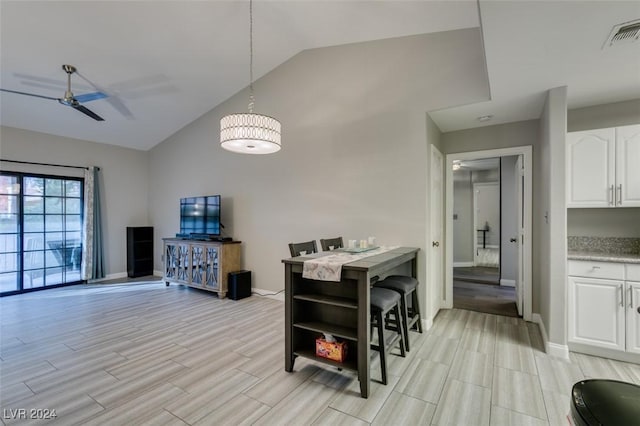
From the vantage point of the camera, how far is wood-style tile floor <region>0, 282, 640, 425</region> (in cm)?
189

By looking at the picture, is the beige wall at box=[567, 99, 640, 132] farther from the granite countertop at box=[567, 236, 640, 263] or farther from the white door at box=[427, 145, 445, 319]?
the white door at box=[427, 145, 445, 319]

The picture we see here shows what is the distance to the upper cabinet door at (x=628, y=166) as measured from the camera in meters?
2.58

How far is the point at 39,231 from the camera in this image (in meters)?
5.04

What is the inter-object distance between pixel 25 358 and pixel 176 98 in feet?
12.9

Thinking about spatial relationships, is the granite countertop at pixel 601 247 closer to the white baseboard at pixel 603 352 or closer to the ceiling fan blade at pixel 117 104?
the white baseboard at pixel 603 352

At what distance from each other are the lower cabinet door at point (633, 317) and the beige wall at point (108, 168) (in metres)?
7.81

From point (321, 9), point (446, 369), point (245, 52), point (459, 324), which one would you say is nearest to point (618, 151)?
point (459, 324)

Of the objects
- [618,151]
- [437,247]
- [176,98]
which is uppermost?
[176,98]

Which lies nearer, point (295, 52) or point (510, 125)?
point (510, 125)

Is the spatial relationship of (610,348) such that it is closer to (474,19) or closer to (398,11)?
(474,19)

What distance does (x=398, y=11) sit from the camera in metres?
3.04

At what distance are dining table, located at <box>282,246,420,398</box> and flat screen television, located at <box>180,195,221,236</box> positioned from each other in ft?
9.57

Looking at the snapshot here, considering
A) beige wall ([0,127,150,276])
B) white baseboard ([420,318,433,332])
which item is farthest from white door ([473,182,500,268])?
beige wall ([0,127,150,276])

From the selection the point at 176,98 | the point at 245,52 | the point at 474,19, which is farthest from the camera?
the point at 176,98
